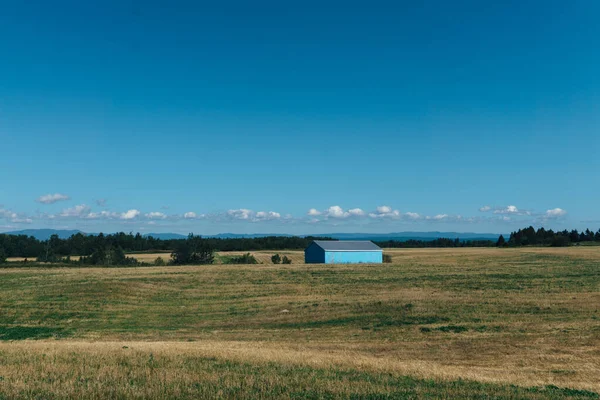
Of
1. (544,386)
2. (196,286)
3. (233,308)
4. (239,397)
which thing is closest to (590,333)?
(544,386)

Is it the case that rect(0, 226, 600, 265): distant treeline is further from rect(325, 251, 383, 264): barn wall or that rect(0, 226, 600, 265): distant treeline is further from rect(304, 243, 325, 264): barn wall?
rect(325, 251, 383, 264): barn wall

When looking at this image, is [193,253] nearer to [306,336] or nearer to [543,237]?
[306,336]

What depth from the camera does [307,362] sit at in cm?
1822

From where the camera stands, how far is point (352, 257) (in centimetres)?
9931

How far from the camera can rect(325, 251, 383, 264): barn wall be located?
97.4m

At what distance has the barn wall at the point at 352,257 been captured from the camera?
Result: 9744 centimetres

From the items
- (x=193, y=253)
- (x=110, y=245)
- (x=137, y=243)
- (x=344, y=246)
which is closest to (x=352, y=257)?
(x=344, y=246)

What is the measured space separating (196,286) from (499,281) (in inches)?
1362

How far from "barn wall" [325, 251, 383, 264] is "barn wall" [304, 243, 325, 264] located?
163cm

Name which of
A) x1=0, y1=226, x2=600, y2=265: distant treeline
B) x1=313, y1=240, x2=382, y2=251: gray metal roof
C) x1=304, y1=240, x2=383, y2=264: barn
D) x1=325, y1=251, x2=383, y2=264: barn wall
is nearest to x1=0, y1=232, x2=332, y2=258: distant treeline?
x1=0, y1=226, x2=600, y2=265: distant treeline

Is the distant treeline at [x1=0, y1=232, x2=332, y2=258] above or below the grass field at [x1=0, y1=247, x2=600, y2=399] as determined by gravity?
above

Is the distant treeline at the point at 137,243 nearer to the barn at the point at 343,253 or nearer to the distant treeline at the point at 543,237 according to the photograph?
the distant treeline at the point at 543,237

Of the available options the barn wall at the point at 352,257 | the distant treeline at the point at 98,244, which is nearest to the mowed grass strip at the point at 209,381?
the barn wall at the point at 352,257

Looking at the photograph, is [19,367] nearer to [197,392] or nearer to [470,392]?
[197,392]
